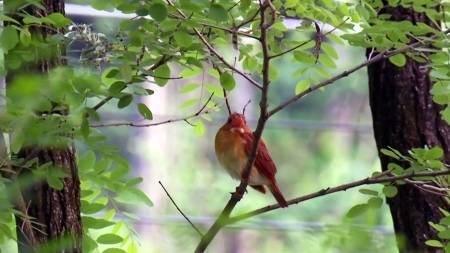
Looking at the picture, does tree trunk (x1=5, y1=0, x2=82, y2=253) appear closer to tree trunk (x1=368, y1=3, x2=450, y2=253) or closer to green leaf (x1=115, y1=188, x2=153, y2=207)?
green leaf (x1=115, y1=188, x2=153, y2=207)

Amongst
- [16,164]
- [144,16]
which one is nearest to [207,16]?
[144,16]

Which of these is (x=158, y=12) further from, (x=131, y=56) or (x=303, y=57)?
(x=303, y=57)

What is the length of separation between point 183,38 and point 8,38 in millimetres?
281

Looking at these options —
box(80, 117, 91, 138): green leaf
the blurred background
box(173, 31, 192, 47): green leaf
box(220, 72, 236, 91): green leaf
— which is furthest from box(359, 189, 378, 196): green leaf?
the blurred background

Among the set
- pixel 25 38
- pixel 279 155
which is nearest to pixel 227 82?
pixel 25 38

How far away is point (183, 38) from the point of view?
4.58 feet

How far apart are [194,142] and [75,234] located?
3.39m

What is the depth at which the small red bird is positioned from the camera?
76.9 inches

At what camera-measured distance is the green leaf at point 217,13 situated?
129 centimetres

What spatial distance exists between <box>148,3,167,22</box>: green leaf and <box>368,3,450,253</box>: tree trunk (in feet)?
3.09

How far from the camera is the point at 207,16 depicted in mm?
1391

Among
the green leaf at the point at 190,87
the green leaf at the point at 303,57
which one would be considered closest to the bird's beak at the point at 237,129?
the green leaf at the point at 190,87

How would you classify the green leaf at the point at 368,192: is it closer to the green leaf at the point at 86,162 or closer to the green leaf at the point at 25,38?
the green leaf at the point at 86,162

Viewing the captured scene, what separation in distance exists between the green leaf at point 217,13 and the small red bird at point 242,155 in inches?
26.2
